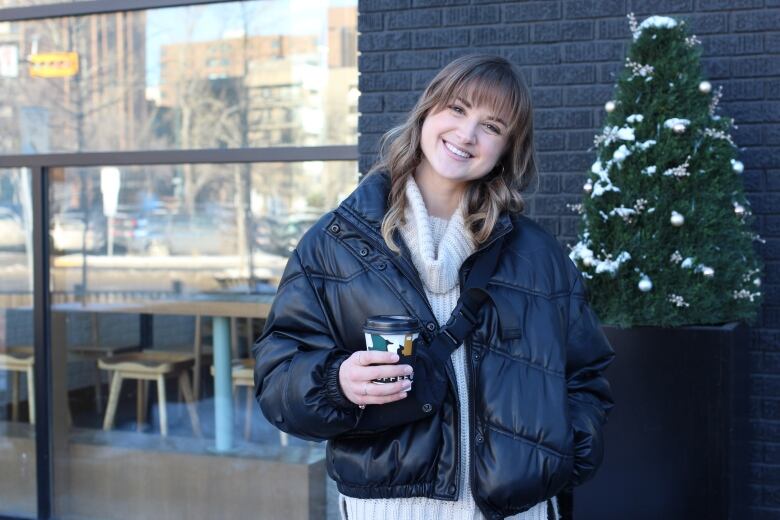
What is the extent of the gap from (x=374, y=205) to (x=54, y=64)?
13.5ft

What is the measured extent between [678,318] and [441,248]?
177cm

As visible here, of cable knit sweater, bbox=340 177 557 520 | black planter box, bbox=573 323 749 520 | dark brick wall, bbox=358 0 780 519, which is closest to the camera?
cable knit sweater, bbox=340 177 557 520

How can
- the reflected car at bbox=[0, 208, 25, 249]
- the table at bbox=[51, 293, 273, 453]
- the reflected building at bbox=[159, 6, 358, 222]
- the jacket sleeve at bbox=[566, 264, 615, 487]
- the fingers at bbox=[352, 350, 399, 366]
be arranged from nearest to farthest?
the fingers at bbox=[352, 350, 399, 366]
the jacket sleeve at bbox=[566, 264, 615, 487]
the reflected building at bbox=[159, 6, 358, 222]
the table at bbox=[51, 293, 273, 453]
the reflected car at bbox=[0, 208, 25, 249]

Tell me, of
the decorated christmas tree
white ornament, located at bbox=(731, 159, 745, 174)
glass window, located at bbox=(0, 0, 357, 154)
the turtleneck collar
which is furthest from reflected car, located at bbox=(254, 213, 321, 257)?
the turtleneck collar

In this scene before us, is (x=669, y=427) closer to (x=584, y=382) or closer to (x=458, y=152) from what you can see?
(x=584, y=382)

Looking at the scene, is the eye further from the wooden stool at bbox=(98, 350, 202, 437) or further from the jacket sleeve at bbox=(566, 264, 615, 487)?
the wooden stool at bbox=(98, 350, 202, 437)

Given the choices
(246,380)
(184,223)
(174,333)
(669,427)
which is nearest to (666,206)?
(669,427)

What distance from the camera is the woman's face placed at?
7.09 feet

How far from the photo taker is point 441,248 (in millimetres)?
2164

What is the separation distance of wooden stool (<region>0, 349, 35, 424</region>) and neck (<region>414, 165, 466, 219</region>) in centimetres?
428

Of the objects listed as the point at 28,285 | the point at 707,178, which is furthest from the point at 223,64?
the point at 707,178

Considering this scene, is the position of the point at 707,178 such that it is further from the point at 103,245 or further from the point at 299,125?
the point at 103,245

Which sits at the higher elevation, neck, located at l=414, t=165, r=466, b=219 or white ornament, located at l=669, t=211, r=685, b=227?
neck, located at l=414, t=165, r=466, b=219

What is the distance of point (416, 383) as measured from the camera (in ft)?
6.43
